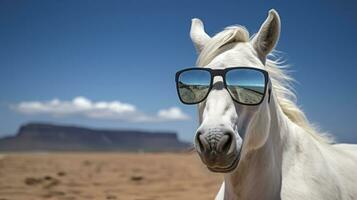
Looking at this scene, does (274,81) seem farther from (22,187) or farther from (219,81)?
(22,187)

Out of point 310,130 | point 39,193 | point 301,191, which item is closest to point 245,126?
point 301,191

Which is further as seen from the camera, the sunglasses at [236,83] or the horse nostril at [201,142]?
the sunglasses at [236,83]

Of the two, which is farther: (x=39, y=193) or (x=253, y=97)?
(x=39, y=193)

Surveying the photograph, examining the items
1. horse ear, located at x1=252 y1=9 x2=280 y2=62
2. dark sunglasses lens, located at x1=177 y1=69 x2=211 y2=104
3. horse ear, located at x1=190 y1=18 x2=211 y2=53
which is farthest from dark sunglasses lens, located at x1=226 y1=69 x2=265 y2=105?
horse ear, located at x1=190 y1=18 x2=211 y2=53

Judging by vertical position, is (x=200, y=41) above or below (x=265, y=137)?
above

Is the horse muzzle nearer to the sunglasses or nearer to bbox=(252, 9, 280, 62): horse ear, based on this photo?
the sunglasses

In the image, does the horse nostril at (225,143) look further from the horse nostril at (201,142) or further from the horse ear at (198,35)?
the horse ear at (198,35)

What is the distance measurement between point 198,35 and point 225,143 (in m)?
0.92

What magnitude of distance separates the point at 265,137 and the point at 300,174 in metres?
0.39

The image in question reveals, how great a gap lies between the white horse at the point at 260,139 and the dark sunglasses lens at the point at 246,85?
0.04 meters

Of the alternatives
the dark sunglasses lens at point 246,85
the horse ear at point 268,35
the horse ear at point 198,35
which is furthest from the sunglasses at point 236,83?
the horse ear at point 198,35

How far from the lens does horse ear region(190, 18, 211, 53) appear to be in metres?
2.51

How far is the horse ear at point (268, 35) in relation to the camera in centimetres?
222

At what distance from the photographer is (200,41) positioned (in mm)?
2518
